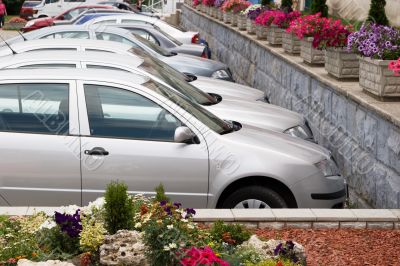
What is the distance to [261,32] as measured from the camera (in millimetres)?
19531

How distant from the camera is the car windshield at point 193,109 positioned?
827cm

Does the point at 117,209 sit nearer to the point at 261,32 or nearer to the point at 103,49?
the point at 103,49

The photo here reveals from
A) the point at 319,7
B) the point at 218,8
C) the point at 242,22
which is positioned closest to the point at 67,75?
the point at 319,7

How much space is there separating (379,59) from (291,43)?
5783mm

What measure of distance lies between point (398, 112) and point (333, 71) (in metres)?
3.23

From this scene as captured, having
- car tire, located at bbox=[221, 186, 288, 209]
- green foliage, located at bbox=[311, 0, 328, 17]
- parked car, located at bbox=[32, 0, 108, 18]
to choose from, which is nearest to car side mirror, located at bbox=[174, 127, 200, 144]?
car tire, located at bbox=[221, 186, 288, 209]

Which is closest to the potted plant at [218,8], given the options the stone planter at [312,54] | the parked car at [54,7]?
the stone planter at [312,54]

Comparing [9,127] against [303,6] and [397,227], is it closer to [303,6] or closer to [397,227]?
[397,227]

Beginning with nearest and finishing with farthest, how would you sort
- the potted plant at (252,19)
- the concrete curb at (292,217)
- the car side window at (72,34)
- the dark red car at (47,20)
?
the concrete curb at (292,217), the car side window at (72,34), the potted plant at (252,19), the dark red car at (47,20)

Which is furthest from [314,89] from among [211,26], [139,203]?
[211,26]

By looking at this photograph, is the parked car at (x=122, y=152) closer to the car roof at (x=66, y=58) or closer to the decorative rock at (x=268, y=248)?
the car roof at (x=66, y=58)

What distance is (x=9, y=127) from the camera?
7.97m

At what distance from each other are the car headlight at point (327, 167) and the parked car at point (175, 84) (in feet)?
5.70

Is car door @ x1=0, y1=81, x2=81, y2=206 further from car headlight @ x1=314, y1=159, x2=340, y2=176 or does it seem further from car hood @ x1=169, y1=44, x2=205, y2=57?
car hood @ x1=169, y1=44, x2=205, y2=57
